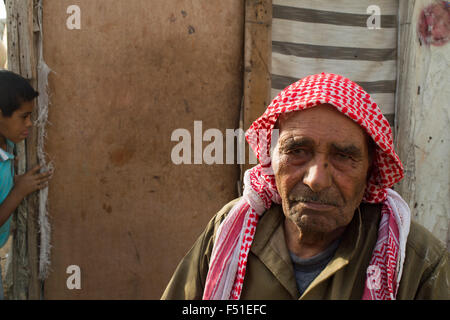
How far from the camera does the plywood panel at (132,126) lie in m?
2.79

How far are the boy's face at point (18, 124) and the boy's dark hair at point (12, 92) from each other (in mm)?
26

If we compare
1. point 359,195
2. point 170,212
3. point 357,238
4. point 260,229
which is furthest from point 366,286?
point 170,212

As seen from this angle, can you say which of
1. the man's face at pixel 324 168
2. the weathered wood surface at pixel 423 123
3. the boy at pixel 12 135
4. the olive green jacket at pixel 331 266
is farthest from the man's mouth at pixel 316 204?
the boy at pixel 12 135

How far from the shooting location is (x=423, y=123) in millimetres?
3016

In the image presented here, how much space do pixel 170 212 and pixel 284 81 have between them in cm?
127

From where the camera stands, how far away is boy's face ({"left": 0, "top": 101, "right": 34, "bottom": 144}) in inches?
104

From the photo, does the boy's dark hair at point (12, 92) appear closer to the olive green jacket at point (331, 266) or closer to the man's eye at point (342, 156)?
the olive green jacket at point (331, 266)

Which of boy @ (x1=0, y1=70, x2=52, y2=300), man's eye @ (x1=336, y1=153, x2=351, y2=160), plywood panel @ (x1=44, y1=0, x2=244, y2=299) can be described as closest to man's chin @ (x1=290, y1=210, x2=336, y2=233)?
man's eye @ (x1=336, y1=153, x2=351, y2=160)

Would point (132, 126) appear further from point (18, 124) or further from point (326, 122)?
point (326, 122)

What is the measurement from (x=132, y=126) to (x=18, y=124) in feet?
2.38

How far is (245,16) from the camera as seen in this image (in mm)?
2842

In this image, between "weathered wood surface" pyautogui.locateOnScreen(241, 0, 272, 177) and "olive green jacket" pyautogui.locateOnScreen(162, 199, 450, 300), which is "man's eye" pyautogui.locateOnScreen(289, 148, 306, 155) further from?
"weathered wood surface" pyautogui.locateOnScreen(241, 0, 272, 177)

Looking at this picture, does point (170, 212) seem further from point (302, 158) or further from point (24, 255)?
point (302, 158)

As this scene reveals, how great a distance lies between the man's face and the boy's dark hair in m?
1.91
